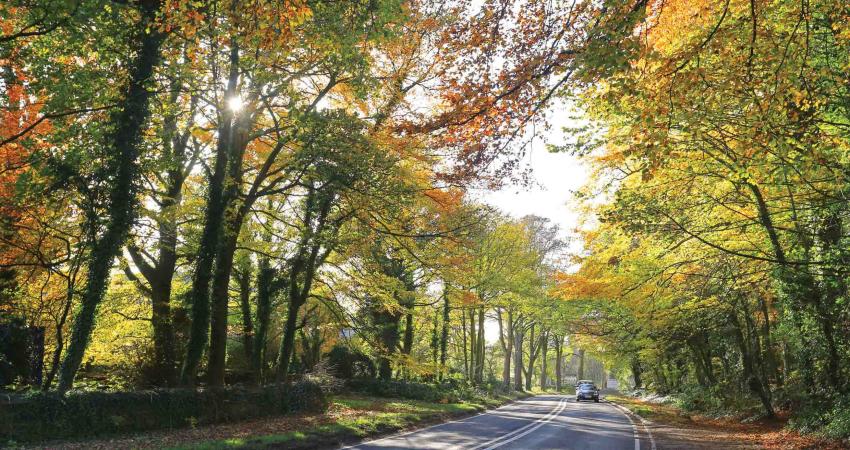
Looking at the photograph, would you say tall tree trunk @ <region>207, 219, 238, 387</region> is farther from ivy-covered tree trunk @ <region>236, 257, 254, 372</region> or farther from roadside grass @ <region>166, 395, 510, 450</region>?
ivy-covered tree trunk @ <region>236, 257, 254, 372</region>

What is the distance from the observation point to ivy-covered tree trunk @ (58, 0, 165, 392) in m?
11.6

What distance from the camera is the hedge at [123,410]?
9.69 m

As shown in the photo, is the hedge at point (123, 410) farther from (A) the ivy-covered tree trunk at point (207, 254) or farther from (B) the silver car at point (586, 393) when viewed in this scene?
(B) the silver car at point (586, 393)

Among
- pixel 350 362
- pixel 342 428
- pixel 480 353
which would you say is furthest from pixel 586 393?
pixel 342 428

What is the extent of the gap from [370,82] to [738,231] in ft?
34.2

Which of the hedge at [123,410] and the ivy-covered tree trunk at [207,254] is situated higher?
the ivy-covered tree trunk at [207,254]

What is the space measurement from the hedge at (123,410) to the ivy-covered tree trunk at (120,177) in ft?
4.11

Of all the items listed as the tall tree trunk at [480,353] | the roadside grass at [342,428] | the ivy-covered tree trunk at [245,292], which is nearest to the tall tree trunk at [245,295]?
the ivy-covered tree trunk at [245,292]

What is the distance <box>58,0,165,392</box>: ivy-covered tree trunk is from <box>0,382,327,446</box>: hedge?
4.11ft

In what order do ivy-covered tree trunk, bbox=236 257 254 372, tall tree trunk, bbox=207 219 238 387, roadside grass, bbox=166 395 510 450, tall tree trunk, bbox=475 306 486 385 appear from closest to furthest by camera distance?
1. roadside grass, bbox=166 395 510 450
2. tall tree trunk, bbox=207 219 238 387
3. ivy-covered tree trunk, bbox=236 257 254 372
4. tall tree trunk, bbox=475 306 486 385

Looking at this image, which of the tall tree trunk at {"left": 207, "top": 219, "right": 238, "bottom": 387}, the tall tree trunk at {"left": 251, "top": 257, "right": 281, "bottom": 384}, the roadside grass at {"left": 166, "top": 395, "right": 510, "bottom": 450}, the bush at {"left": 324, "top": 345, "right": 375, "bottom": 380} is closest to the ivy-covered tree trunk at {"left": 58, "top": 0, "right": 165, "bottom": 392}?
the tall tree trunk at {"left": 207, "top": 219, "right": 238, "bottom": 387}

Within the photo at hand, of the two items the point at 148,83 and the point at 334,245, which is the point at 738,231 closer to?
the point at 334,245

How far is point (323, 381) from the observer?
65.2ft

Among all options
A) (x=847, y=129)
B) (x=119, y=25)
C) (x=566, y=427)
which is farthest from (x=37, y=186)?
(x=566, y=427)
